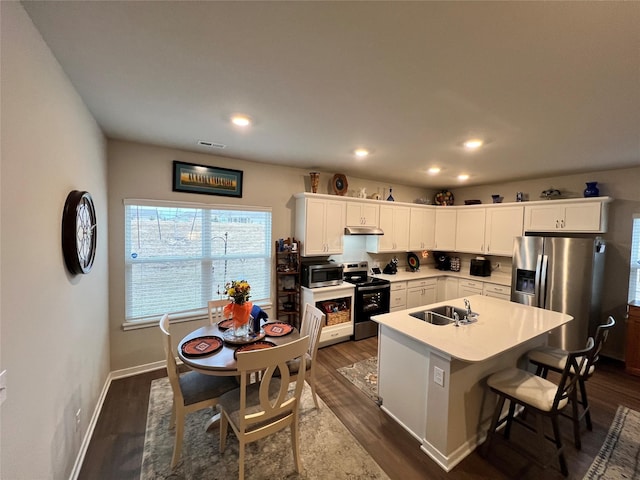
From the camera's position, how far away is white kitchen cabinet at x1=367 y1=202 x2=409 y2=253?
15.5ft

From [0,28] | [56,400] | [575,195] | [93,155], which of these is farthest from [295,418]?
[575,195]

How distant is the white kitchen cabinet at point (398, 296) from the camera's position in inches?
176

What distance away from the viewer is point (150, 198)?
305 cm

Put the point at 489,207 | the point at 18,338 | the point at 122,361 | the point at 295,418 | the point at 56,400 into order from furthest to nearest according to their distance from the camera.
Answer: the point at 489,207, the point at 122,361, the point at 295,418, the point at 56,400, the point at 18,338

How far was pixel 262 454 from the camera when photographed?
200cm

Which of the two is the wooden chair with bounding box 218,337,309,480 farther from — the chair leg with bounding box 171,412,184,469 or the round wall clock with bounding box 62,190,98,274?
the round wall clock with bounding box 62,190,98,274

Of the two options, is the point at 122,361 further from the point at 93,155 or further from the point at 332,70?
the point at 332,70

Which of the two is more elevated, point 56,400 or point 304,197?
point 304,197

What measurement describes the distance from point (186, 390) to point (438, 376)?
1.89 meters

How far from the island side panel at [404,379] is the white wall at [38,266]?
2299 mm

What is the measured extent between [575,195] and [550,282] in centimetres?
150

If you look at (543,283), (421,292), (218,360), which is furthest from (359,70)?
(421,292)

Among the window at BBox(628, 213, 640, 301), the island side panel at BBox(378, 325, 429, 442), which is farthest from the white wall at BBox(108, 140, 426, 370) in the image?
the window at BBox(628, 213, 640, 301)

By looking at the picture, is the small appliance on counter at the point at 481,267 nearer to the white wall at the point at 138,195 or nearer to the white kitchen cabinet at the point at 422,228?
the white kitchen cabinet at the point at 422,228
